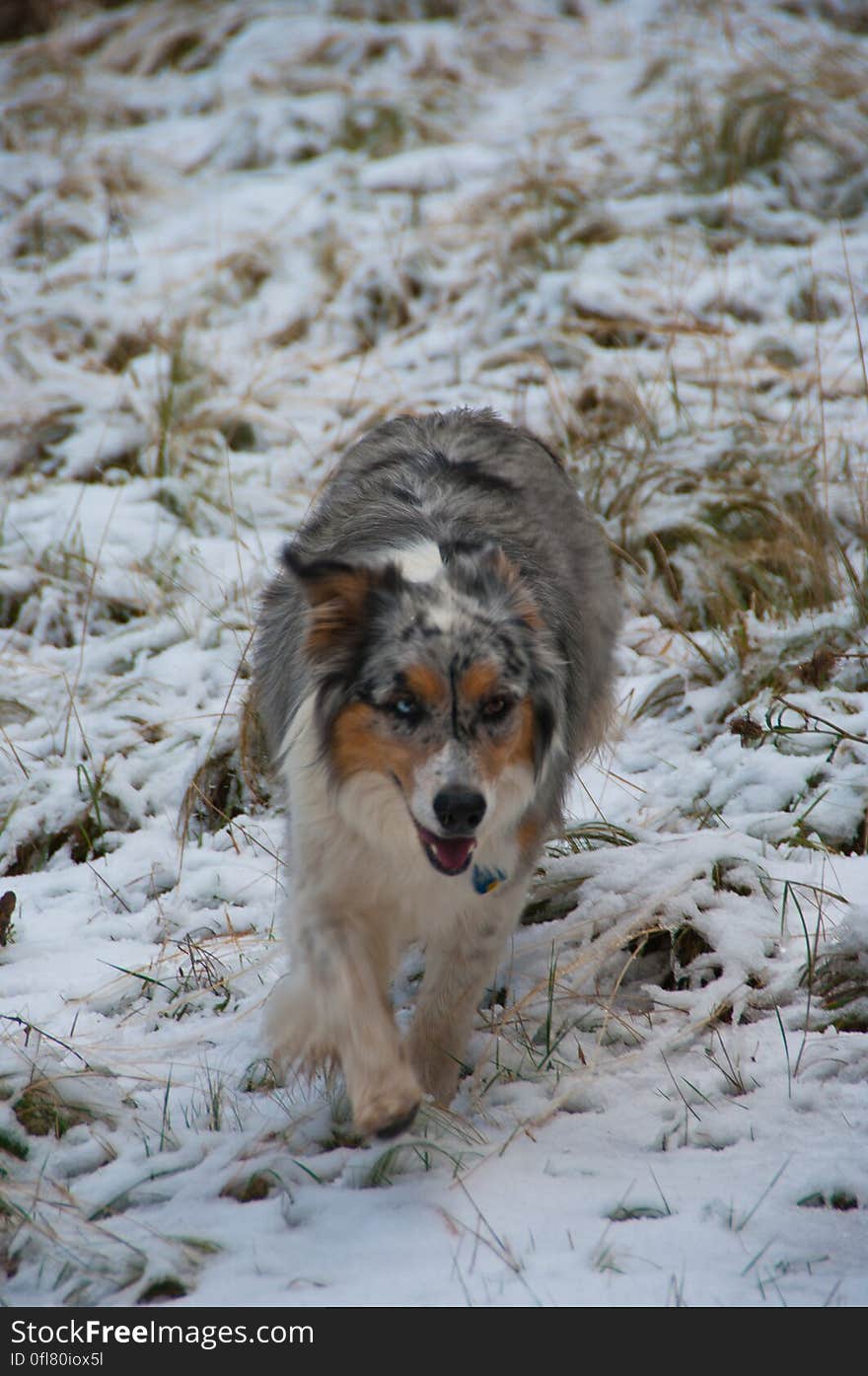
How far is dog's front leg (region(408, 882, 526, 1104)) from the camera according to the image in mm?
3260

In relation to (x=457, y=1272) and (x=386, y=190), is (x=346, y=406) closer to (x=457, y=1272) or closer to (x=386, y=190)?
(x=386, y=190)

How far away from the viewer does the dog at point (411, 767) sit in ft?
9.42

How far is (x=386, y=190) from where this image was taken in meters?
Result: 9.13

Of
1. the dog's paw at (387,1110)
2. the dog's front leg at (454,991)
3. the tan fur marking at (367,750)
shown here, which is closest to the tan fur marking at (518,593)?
the tan fur marking at (367,750)

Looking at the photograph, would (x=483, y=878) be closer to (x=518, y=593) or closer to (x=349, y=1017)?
(x=349, y=1017)

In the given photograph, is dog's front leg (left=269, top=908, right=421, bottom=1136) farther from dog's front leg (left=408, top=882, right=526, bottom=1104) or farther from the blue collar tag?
the blue collar tag

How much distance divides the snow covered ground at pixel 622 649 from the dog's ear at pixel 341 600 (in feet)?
3.65

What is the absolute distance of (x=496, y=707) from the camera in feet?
9.61

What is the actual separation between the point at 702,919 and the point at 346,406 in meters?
3.95

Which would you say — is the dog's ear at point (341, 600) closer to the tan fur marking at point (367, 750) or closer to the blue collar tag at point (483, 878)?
the tan fur marking at point (367, 750)

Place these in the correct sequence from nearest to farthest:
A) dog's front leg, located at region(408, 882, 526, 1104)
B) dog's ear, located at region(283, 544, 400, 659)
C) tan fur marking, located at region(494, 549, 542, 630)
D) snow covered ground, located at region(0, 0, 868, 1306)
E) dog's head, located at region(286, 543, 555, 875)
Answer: snow covered ground, located at region(0, 0, 868, 1306) → dog's head, located at region(286, 543, 555, 875) → dog's ear, located at region(283, 544, 400, 659) → tan fur marking, located at region(494, 549, 542, 630) → dog's front leg, located at region(408, 882, 526, 1104)

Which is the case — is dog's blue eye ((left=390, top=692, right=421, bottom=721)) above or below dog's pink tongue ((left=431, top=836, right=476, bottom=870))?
above

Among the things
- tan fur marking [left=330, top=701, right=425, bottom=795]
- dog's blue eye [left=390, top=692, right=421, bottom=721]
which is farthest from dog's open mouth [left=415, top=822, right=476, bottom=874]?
dog's blue eye [left=390, top=692, right=421, bottom=721]

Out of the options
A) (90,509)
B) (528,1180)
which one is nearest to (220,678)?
(90,509)
